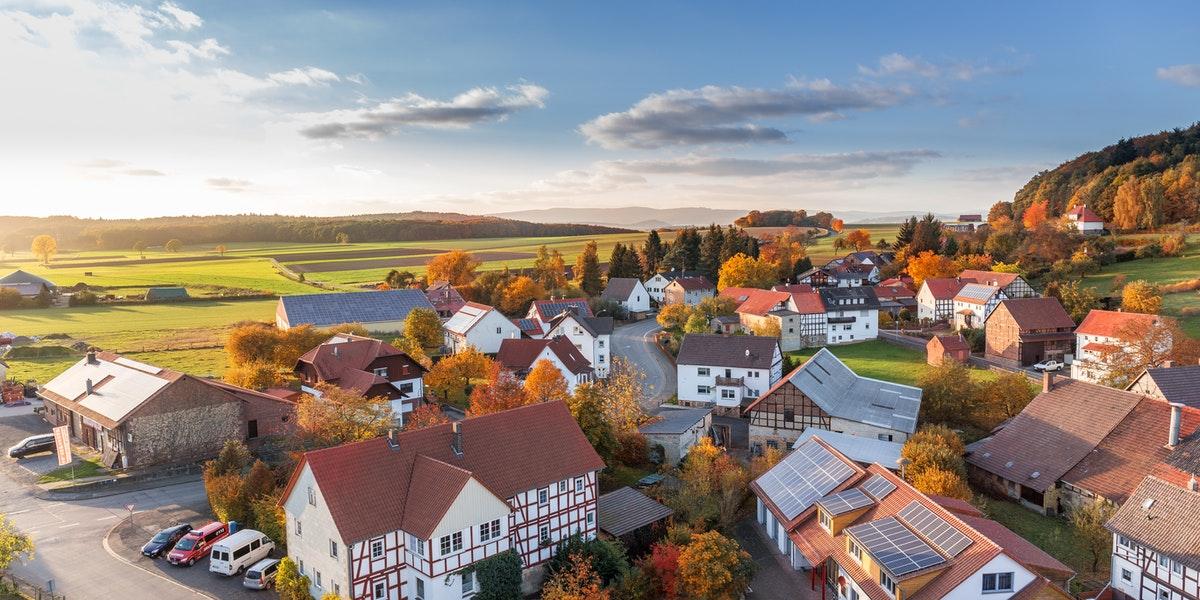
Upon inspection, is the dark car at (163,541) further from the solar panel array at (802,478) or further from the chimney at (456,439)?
the solar panel array at (802,478)

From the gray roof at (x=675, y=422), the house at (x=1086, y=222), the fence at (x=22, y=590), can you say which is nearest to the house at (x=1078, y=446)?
the gray roof at (x=675, y=422)

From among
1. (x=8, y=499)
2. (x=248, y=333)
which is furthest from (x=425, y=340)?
(x=8, y=499)

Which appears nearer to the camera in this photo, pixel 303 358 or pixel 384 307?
pixel 303 358

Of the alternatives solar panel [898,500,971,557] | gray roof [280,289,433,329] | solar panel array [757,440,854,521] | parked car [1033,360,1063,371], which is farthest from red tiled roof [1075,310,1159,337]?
gray roof [280,289,433,329]

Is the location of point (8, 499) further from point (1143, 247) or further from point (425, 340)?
point (1143, 247)

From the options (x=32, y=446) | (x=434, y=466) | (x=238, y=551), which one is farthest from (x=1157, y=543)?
(x=32, y=446)

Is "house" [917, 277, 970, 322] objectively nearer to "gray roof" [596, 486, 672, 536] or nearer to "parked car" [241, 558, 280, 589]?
"gray roof" [596, 486, 672, 536]
